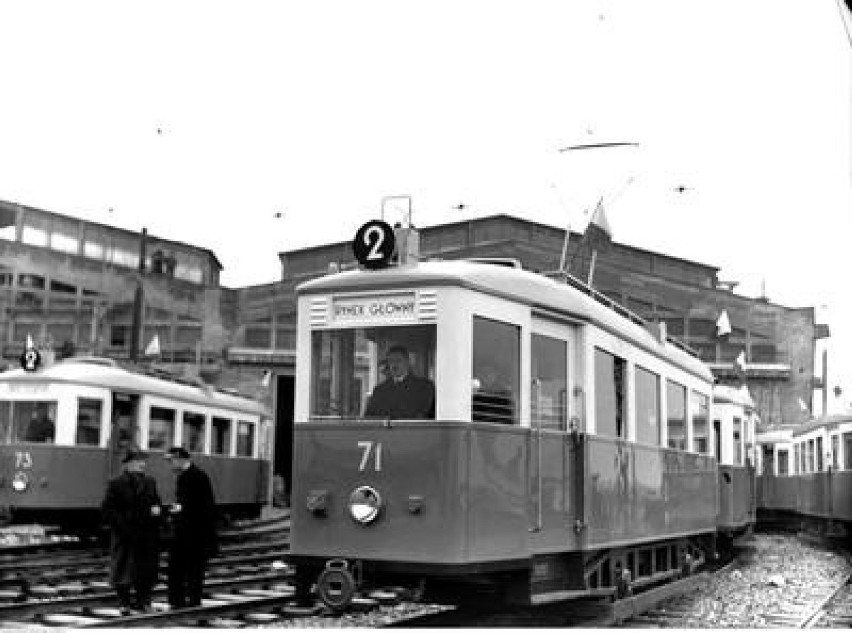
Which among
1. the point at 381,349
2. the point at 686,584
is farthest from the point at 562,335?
the point at 686,584

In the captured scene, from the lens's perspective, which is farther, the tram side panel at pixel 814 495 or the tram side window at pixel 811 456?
the tram side window at pixel 811 456

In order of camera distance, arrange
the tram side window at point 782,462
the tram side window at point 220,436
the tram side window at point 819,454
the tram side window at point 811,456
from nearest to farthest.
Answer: the tram side window at point 220,436 < the tram side window at point 819,454 < the tram side window at point 811,456 < the tram side window at point 782,462

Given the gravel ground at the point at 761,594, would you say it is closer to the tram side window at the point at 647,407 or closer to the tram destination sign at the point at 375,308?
the tram side window at the point at 647,407

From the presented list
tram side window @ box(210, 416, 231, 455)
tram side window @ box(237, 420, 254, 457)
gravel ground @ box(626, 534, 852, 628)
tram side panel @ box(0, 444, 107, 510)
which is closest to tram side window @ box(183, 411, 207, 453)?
tram side window @ box(210, 416, 231, 455)

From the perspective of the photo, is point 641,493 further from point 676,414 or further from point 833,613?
point 833,613

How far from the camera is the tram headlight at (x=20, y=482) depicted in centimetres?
1438

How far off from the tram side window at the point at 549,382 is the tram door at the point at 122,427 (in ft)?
30.6

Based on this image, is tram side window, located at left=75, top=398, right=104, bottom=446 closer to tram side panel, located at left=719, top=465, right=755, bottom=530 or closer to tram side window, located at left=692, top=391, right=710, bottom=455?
tram side window, located at left=692, top=391, right=710, bottom=455

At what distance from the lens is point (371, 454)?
22.6 feet

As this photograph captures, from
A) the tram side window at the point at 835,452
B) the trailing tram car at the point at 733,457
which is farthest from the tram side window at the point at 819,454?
the trailing tram car at the point at 733,457

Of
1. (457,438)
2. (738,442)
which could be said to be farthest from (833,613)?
(738,442)

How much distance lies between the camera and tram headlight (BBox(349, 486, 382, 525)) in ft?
22.2

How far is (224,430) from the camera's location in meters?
19.6

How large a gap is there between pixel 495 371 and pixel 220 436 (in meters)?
13.1
